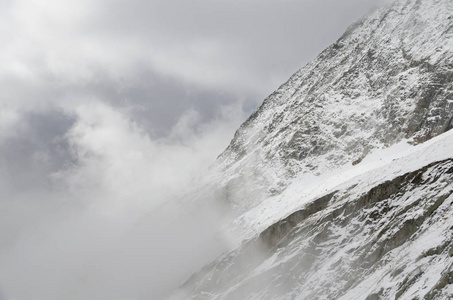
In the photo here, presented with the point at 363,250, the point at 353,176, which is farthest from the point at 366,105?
the point at 363,250

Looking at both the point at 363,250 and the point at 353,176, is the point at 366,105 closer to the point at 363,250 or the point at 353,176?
the point at 353,176

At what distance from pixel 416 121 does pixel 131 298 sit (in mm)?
53505

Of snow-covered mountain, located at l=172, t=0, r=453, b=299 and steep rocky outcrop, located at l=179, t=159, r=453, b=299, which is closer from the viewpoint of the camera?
steep rocky outcrop, located at l=179, t=159, r=453, b=299

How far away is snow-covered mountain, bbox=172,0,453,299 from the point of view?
3066 centimetres

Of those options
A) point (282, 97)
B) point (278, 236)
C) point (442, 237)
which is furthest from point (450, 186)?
point (282, 97)

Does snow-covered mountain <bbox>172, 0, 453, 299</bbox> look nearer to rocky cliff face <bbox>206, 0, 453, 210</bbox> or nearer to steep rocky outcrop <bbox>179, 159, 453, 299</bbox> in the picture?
steep rocky outcrop <bbox>179, 159, 453, 299</bbox>

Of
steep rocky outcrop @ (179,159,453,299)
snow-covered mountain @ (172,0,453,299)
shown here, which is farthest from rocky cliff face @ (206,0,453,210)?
steep rocky outcrop @ (179,159,453,299)

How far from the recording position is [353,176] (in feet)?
185

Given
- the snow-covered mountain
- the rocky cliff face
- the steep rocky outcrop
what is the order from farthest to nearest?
the rocky cliff face < the snow-covered mountain < the steep rocky outcrop

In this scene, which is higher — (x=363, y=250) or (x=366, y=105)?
(x=366, y=105)

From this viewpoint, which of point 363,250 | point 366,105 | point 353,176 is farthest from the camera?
point 366,105

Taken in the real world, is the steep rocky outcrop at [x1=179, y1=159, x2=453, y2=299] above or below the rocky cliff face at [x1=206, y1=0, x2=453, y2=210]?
below

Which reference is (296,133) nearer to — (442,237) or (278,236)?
(278,236)

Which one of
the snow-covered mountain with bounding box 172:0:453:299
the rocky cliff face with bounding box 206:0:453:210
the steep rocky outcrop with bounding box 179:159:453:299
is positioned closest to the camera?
the steep rocky outcrop with bounding box 179:159:453:299
